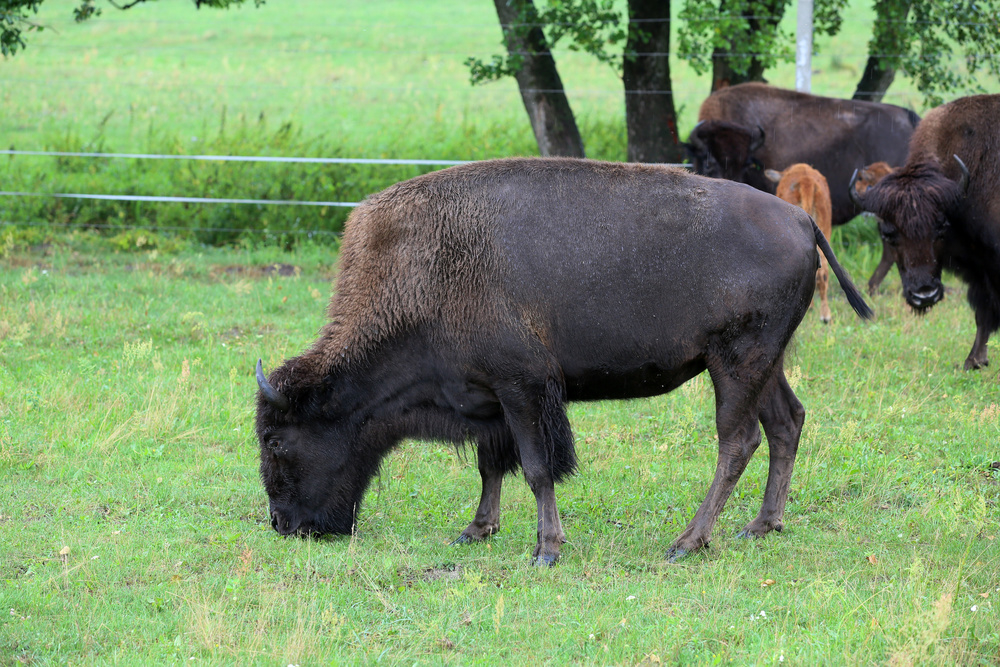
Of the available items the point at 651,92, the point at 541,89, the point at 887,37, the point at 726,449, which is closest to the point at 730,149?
the point at 651,92

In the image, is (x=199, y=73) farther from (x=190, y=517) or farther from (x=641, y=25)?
(x=190, y=517)

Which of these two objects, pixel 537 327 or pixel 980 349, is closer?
pixel 537 327

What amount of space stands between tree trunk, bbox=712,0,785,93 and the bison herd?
846 centimetres

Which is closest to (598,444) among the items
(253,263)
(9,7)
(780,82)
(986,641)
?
(986,641)

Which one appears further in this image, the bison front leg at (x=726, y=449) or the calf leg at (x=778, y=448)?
the calf leg at (x=778, y=448)

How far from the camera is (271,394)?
5.33m

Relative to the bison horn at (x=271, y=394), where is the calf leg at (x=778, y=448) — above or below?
below

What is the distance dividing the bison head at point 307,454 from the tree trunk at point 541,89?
8826 millimetres

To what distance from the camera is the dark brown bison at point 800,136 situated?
12.5 meters

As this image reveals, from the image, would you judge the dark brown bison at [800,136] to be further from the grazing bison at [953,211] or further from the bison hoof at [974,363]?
the bison hoof at [974,363]

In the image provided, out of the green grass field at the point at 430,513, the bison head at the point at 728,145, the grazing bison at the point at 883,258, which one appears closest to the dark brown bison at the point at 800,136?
the bison head at the point at 728,145

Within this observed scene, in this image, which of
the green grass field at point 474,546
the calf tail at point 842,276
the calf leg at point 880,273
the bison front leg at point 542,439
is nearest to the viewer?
the green grass field at point 474,546

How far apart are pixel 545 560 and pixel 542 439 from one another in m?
0.63

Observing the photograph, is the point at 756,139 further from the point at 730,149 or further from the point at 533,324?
the point at 533,324
